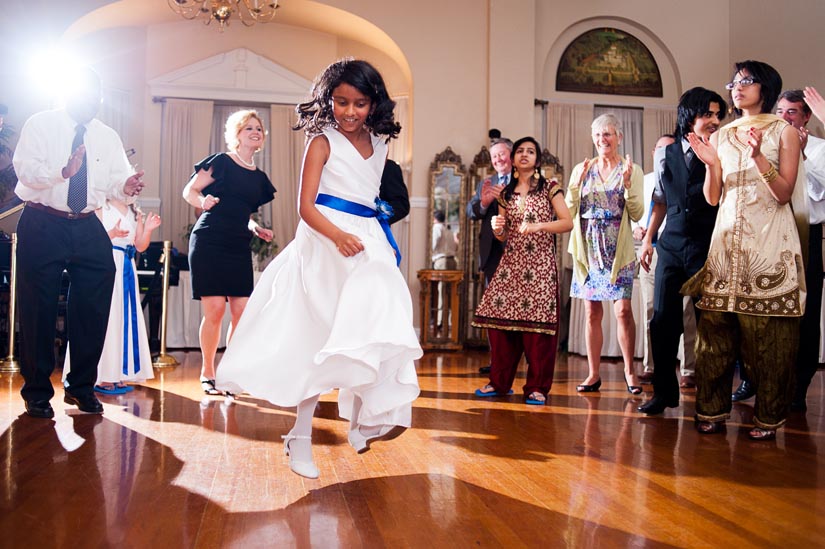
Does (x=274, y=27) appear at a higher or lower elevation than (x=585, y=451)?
higher

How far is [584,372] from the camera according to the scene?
18.9ft

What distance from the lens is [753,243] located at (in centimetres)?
321

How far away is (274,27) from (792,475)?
8378 mm

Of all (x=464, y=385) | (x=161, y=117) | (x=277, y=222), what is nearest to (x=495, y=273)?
(x=464, y=385)

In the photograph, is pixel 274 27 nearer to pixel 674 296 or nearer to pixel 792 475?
pixel 674 296

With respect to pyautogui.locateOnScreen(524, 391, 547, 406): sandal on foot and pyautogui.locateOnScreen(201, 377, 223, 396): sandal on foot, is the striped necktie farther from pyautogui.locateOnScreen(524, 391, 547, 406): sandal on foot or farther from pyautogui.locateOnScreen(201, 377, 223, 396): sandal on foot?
pyautogui.locateOnScreen(524, 391, 547, 406): sandal on foot

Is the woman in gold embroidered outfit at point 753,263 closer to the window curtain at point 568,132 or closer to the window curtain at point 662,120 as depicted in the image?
the window curtain at point 568,132

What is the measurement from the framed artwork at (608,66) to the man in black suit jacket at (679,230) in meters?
5.71

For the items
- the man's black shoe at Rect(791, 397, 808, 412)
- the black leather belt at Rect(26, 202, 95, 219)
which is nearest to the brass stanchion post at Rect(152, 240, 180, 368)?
the black leather belt at Rect(26, 202, 95, 219)

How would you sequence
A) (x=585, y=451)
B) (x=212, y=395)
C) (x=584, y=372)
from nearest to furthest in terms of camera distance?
(x=585, y=451), (x=212, y=395), (x=584, y=372)

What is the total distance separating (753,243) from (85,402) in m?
3.15

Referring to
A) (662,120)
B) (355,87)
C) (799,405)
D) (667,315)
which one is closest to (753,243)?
(667,315)

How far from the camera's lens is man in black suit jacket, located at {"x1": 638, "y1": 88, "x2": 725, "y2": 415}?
368 cm

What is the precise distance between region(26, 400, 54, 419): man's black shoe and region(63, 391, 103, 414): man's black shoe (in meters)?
0.12
